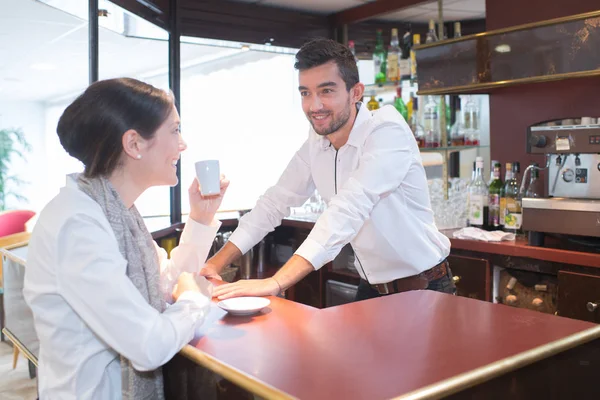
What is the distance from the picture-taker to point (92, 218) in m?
1.30

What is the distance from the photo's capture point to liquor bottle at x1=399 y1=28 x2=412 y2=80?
12.8 feet

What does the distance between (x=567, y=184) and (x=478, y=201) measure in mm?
524

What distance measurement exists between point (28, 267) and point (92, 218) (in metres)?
0.21

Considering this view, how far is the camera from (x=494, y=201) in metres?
3.29

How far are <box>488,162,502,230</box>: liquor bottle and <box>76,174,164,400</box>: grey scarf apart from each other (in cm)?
220

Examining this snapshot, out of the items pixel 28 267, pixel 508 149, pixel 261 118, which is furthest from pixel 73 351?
pixel 261 118

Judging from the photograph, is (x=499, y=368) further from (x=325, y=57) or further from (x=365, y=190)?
(x=325, y=57)

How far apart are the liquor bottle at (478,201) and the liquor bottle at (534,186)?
0.24m

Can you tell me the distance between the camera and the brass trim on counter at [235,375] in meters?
1.02

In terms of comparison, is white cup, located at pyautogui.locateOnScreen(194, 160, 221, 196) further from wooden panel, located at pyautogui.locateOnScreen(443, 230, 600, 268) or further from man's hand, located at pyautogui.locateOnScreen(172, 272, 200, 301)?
wooden panel, located at pyautogui.locateOnScreen(443, 230, 600, 268)

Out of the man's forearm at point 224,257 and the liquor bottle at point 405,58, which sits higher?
the liquor bottle at point 405,58

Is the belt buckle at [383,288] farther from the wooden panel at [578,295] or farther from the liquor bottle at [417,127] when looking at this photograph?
the liquor bottle at [417,127]

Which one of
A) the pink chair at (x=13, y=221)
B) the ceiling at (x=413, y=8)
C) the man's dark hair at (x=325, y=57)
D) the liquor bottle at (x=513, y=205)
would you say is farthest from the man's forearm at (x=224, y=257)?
the pink chair at (x=13, y=221)

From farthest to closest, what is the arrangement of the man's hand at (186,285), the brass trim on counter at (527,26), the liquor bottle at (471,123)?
the liquor bottle at (471,123), the brass trim on counter at (527,26), the man's hand at (186,285)
